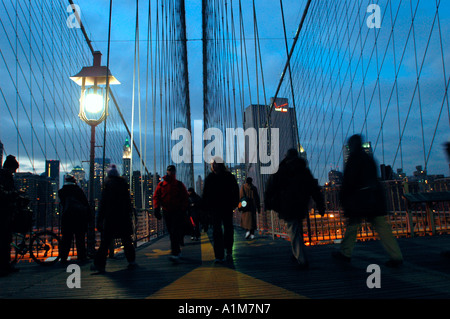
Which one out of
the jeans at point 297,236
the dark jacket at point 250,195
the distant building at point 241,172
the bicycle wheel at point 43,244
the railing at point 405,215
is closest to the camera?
the jeans at point 297,236

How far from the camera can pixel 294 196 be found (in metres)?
3.21

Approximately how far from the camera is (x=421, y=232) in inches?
247

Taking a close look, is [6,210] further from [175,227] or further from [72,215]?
[175,227]

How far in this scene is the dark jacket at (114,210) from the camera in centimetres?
356

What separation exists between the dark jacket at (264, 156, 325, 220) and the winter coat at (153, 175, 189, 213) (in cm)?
127

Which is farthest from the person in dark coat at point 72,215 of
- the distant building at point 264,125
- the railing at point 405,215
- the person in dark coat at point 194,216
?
the person in dark coat at point 194,216

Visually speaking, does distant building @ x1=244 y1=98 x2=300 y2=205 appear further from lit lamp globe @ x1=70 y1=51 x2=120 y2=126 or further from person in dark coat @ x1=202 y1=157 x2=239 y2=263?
lit lamp globe @ x1=70 y1=51 x2=120 y2=126

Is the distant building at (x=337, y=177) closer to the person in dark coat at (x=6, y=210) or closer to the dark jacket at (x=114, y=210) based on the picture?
the dark jacket at (x=114, y=210)

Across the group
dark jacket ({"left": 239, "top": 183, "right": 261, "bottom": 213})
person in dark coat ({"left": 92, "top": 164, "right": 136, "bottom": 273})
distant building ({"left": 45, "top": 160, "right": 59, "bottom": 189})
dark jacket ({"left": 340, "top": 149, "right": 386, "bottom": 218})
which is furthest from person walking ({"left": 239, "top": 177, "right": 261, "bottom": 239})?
distant building ({"left": 45, "top": 160, "right": 59, "bottom": 189})

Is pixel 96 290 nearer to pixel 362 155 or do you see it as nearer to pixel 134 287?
pixel 134 287

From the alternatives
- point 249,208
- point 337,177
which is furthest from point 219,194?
point 337,177

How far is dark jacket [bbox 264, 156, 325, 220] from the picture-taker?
320 cm

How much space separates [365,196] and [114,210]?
245cm

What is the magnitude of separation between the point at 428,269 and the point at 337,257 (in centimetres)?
82
